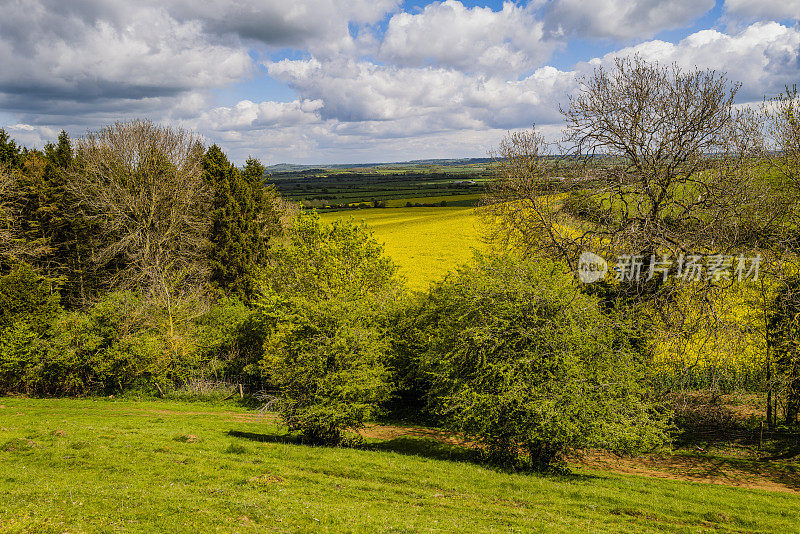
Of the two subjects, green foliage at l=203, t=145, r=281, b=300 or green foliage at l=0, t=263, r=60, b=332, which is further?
green foliage at l=203, t=145, r=281, b=300

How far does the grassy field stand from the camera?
48844mm

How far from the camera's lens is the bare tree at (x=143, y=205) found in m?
39.8

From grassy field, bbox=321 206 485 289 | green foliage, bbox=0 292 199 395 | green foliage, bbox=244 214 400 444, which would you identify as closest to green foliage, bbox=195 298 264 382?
green foliage, bbox=0 292 199 395

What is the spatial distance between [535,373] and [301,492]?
960 cm

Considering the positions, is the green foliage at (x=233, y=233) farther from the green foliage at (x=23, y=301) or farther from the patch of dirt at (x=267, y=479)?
the patch of dirt at (x=267, y=479)

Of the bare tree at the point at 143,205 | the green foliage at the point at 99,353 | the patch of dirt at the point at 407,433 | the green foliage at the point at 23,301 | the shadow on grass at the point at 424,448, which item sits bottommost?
the patch of dirt at the point at 407,433

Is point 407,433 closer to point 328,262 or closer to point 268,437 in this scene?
point 268,437

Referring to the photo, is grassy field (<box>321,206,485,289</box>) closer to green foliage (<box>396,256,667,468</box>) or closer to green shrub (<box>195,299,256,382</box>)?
green shrub (<box>195,299,256,382</box>)

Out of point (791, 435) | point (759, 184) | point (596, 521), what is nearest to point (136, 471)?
point (596, 521)

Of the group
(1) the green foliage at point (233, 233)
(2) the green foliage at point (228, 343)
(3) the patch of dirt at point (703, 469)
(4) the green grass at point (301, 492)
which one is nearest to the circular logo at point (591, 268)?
(3) the patch of dirt at point (703, 469)

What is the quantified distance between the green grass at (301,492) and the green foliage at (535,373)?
172 centimetres

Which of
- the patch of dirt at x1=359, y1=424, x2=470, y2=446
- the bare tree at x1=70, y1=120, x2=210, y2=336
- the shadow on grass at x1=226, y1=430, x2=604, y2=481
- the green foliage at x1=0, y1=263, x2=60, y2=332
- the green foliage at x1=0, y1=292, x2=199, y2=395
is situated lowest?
the patch of dirt at x1=359, y1=424, x2=470, y2=446

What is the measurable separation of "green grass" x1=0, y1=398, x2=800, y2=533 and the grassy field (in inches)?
868

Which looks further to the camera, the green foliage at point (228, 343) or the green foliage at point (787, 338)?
the green foliage at point (228, 343)
